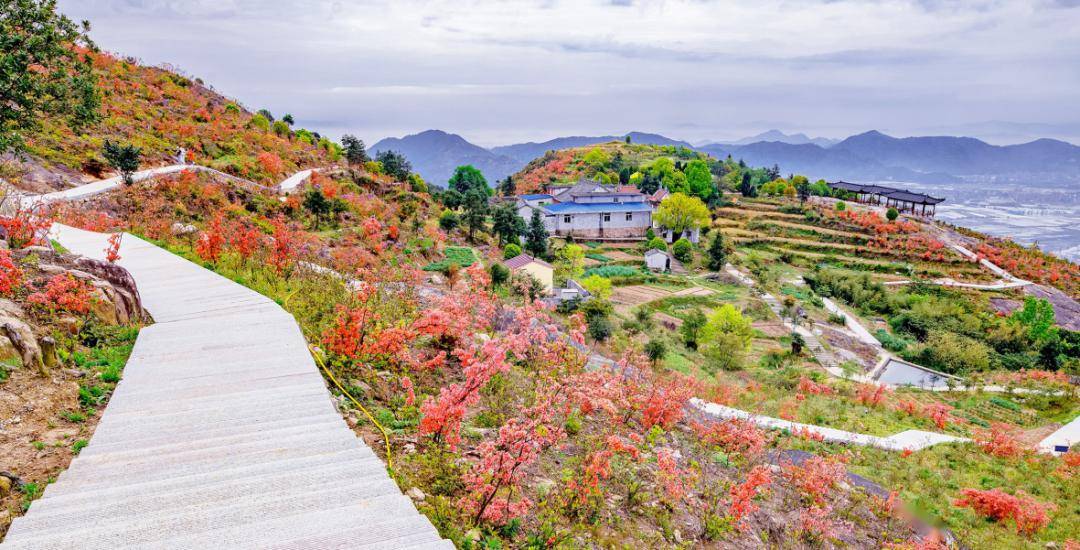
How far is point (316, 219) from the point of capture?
20750mm

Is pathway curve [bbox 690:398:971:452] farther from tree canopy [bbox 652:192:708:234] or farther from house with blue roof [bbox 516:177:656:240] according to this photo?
house with blue roof [bbox 516:177:656:240]

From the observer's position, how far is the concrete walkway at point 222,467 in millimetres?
3576

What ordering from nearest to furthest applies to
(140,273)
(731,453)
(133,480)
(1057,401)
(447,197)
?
(133,480) < (731,453) < (140,273) < (1057,401) < (447,197)

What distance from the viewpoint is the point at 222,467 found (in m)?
4.40

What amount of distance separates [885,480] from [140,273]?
15.7 m

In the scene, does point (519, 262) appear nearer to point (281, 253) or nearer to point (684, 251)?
point (684, 251)

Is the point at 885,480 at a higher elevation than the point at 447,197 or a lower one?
lower

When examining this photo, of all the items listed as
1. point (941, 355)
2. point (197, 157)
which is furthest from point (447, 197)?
point (941, 355)

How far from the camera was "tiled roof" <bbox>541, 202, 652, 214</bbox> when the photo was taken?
2103 inches

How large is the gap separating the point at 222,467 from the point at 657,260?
4204 cm

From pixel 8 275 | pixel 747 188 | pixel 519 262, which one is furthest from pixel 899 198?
pixel 8 275

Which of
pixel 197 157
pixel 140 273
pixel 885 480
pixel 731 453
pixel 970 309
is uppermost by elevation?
pixel 197 157

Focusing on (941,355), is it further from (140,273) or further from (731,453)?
(140,273)

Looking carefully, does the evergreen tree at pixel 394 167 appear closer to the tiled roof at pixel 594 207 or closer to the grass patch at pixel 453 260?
the tiled roof at pixel 594 207
